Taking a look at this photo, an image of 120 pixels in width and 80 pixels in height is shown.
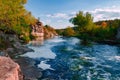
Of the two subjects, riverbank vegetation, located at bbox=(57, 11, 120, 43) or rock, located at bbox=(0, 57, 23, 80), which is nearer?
rock, located at bbox=(0, 57, 23, 80)

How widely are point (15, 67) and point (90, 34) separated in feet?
298

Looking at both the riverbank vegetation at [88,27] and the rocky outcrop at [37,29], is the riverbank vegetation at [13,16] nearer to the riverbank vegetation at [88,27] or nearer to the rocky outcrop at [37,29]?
the riverbank vegetation at [88,27]

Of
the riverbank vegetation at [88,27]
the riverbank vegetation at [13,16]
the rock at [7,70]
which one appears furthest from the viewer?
the riverbank vegetation at [88,27]

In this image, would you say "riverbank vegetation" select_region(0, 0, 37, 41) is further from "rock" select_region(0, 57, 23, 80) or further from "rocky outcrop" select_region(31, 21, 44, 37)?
"rocky outcrop" select_region(31, 21, 44, 37)

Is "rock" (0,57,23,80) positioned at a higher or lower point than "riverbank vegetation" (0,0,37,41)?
lower

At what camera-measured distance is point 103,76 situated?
22.9m

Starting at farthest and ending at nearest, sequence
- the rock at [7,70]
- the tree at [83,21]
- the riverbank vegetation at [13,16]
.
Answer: the tree at [83,21] → the riverbank vegetation at [13,16] → the rock at [7,70]

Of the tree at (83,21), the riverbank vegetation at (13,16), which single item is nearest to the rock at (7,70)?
the riverbank vegetation at (13,16)

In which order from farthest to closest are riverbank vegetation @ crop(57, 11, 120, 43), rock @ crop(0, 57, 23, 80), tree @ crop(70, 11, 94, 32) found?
tree @ crop(70, 11, 94, 32) < riverbank vegetation @ crop(57, 11, 120, 43) < rock @ crop(0, 57, 23, 80)

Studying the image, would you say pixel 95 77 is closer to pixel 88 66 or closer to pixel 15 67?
pixel 88 66

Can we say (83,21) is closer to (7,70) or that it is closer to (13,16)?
(13,16)

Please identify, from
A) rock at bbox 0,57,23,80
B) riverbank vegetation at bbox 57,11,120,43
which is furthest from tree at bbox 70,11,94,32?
rock at bbox 0,57,23,80

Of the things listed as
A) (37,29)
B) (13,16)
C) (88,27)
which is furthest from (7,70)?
(37,29)

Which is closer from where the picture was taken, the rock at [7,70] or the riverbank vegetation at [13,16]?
the rock at [7,70]
